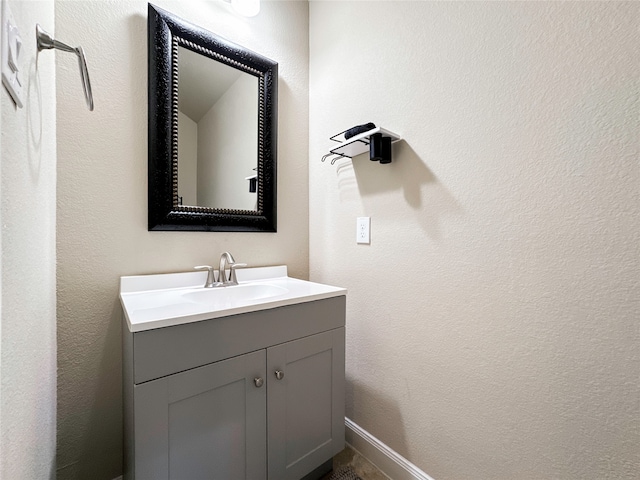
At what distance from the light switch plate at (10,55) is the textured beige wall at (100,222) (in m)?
0.65

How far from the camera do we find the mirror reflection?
127 cm

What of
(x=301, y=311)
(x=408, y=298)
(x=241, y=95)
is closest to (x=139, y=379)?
(x=301, y=311)

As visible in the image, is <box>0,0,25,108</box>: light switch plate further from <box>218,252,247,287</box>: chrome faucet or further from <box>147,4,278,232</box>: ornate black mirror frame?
<box>218,252,247,287</box>: chrome faucet

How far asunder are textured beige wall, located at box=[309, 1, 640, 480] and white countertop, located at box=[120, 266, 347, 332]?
1.29 ft

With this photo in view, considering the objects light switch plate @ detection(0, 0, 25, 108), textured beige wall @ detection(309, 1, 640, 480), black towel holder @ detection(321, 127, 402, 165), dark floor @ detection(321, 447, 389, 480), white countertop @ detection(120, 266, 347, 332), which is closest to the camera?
A: light switch plate @ detection(0, 0, 25, 108)

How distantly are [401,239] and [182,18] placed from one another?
1.36 metres

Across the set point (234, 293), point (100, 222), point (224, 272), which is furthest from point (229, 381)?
point (100, 222)

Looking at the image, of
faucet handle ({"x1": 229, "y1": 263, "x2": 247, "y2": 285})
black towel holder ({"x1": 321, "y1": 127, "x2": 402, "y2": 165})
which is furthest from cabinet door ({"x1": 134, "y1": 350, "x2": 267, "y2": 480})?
black towel holder ({"x1": 321, "y1": 127, "x2": 402, "y2": 165})

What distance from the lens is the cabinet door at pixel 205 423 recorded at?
30.7 inches

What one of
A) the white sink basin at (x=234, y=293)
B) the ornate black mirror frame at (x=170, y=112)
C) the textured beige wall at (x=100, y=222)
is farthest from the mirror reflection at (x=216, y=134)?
the white sink basin at (x=234, y=293)

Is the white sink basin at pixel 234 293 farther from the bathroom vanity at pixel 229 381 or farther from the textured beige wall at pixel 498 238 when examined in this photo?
the textured beige wall at pixel 498 238

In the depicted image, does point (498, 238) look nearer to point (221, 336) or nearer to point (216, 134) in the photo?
point (221, 336)

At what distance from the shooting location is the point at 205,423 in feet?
2.85

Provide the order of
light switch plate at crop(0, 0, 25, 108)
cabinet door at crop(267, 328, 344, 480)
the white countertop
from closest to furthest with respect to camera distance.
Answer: light switch plate at crop(0, 0, 25, 108), the white countertop, cabinet door at crop(267, 328, 344, 480)
